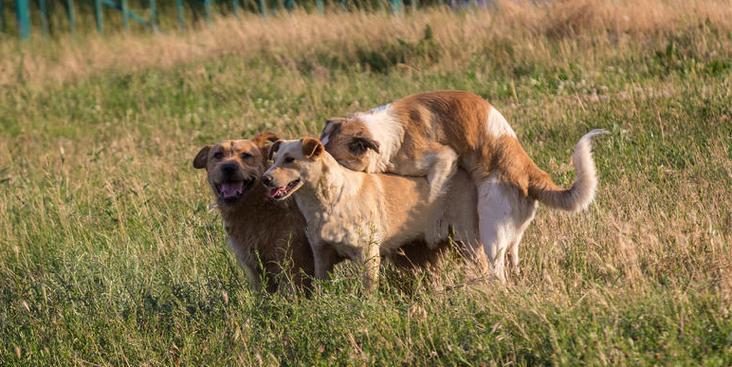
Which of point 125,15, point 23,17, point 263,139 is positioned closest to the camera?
point 263,139

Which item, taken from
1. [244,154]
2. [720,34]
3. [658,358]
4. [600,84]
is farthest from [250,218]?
[720,34]

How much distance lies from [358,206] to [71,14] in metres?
15.6

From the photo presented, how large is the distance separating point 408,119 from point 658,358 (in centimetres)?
224

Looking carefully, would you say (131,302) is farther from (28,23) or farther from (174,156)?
(28,23)

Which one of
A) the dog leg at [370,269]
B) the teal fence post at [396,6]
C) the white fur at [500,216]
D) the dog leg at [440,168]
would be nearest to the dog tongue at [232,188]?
the dog leg at [370,269]

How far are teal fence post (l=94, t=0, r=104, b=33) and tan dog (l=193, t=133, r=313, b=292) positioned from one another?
13.6 meters

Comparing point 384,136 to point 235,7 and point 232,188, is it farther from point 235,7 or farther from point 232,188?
point 235,7

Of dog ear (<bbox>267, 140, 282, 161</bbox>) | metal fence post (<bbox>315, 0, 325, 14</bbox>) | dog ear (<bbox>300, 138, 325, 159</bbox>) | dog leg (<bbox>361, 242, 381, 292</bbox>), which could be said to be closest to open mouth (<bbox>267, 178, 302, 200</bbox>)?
dog ear (<bbox>300, 138, 325, 159</bbox>)

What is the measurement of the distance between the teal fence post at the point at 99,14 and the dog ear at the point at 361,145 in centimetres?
1414

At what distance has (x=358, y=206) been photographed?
664cm

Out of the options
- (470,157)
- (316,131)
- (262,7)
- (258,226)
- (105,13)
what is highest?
(470,157)

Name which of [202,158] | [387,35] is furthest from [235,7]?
[202,158]

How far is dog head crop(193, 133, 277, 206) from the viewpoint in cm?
712

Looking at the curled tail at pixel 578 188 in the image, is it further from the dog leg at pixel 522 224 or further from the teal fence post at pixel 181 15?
the teal fence post at pixel 181 15
